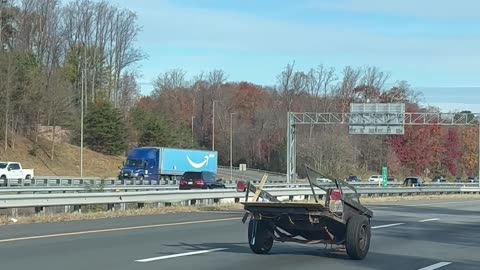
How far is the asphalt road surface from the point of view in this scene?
1248 centimetres

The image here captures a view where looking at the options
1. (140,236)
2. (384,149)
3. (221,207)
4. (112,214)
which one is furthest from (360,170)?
(140,236)

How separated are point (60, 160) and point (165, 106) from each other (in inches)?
1928

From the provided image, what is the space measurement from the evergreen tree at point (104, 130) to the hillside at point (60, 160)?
7.35 feet

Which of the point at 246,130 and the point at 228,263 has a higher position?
the point at 246,130

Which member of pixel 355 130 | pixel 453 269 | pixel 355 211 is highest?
pixel 355 130

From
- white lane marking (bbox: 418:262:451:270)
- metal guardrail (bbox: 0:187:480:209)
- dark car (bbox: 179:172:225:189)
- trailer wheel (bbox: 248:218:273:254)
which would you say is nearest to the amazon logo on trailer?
dark car (bbox: 179:172:225:189)

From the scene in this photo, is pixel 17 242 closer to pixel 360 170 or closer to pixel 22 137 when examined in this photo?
pixel 22 137

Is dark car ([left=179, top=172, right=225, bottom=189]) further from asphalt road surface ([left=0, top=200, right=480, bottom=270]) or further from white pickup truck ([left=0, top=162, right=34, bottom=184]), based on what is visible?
asphalt road surface ([left=0, top=200, right=480, bottom=270])

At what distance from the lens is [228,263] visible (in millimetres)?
12617

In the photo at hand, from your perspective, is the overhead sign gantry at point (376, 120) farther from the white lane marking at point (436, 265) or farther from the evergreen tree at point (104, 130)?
the white lane marking at point (436, 265)

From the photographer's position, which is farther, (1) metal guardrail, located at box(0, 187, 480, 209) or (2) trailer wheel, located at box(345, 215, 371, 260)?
(1) metal guardrail, located at box(0, 187, 480, 209)

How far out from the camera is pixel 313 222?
507 inches

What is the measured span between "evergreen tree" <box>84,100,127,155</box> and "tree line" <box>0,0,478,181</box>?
11 cm

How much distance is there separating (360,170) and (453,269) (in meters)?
93.4
